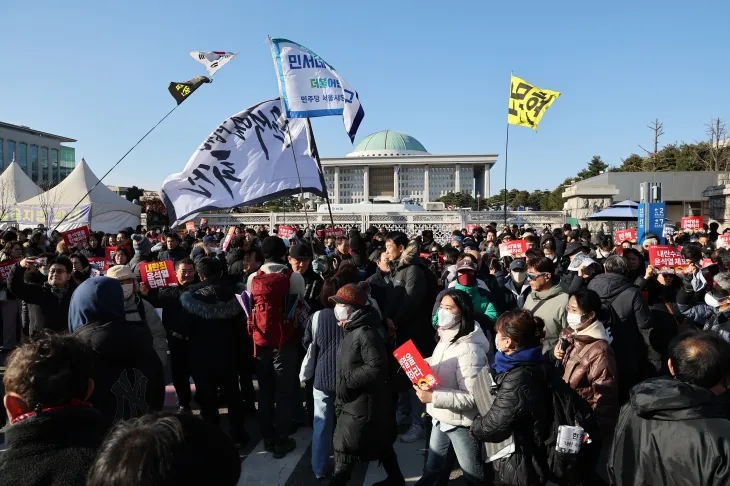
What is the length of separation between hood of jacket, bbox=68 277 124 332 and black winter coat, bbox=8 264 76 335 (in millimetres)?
2210

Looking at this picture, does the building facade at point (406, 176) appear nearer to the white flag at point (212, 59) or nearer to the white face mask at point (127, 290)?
the white flag at point (212, 59)

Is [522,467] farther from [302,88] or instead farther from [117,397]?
[302,88]

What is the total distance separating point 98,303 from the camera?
2.66 metres

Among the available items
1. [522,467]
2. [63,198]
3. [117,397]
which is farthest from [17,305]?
[63,198]

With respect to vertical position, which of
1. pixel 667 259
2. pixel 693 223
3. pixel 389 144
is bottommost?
pixel 667 259

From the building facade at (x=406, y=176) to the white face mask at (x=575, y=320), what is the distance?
8176 centimetres

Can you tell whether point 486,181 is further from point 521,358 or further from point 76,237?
point 521,358

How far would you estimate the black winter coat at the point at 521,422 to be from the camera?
2350mm

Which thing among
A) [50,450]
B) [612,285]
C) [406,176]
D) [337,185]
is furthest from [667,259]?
[406,176]

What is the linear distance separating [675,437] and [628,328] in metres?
2.18

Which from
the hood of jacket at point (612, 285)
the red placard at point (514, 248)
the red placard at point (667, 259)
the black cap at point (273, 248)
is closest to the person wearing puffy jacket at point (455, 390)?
the hood of jacket at point (612, 285)

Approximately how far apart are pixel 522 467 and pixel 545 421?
250mm

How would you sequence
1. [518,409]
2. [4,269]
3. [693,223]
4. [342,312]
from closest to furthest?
[518,409] < [342,312] < [4,269] < [693,223]

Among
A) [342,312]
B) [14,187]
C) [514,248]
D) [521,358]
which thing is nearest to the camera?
[521,358]
